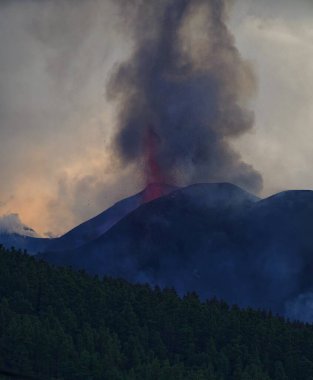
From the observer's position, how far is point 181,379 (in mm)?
197375

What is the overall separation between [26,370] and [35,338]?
10186mm

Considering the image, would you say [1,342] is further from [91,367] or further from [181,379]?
[181,379]

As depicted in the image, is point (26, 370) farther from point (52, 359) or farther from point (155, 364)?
point (155, 364)

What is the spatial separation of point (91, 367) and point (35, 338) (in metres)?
9.98

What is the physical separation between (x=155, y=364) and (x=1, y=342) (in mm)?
24365

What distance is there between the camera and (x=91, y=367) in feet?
655

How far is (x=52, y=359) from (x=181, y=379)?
2030 centimetres

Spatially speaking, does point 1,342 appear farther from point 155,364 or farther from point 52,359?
point 155,364

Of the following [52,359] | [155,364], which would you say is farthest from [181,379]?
[52,359]

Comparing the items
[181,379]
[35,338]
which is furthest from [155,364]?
[35,338]

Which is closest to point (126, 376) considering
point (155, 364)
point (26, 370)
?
point (155, 364)

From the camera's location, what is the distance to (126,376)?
197375 millimetres

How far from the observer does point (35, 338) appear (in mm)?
198125

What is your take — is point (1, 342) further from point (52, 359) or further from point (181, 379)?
point (181, 379)
